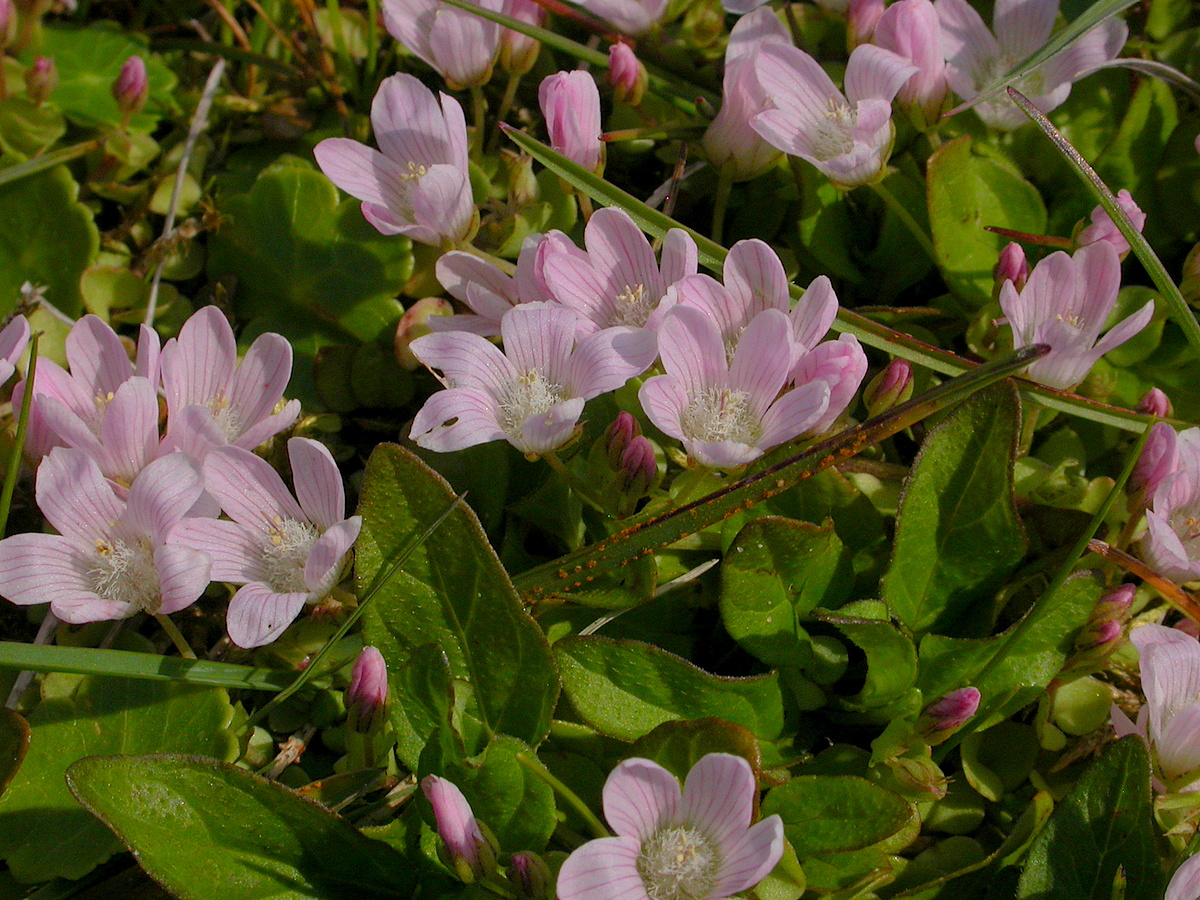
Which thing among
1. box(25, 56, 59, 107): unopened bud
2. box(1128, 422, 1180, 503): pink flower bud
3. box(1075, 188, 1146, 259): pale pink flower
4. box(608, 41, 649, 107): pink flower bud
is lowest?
box(1128, 422, 1180, 503): pink flower bud

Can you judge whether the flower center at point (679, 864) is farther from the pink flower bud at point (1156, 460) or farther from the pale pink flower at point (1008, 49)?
the pale pink flower at point (1008, 49)

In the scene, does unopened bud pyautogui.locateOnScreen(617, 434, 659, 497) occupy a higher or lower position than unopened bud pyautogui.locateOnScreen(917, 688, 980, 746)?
higher

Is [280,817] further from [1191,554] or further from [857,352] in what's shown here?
[1191,554]

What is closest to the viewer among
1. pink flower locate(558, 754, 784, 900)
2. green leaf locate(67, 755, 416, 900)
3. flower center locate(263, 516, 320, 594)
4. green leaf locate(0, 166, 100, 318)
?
pink flower locate(558, 754, 784, 900)

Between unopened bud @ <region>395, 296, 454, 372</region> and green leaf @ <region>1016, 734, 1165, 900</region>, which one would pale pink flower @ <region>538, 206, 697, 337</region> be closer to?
unopened bud @ <region>395, 296, 454, 372</region>

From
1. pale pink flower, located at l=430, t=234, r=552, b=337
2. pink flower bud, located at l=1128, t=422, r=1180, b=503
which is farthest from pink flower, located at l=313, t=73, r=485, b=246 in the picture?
A: pink flower bud, located at l=1128, t=422, r=1180, b=503

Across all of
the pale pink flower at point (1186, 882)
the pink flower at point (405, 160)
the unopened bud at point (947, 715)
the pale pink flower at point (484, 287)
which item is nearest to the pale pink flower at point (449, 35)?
the pink flower at point (405, 160)
